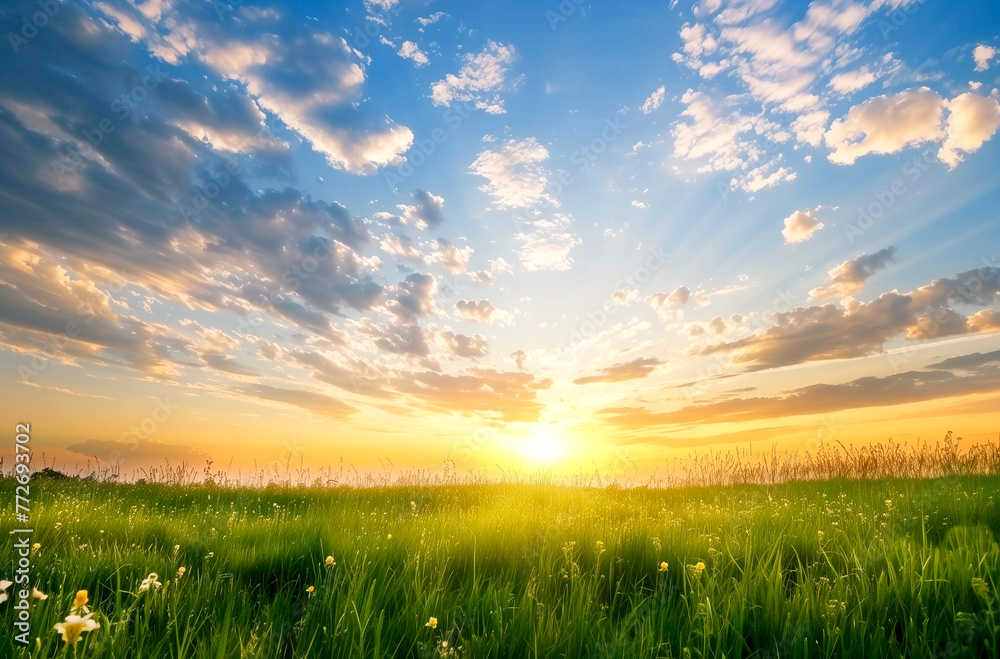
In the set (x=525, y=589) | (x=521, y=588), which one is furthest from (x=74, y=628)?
(x=521, y=588)

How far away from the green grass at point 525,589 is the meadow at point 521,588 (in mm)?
18

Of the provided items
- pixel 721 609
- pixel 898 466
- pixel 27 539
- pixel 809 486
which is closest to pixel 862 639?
pixel 721 609

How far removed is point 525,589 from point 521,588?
31 centimetres

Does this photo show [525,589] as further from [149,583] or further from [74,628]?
[74,628]

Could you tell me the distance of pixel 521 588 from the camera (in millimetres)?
4004

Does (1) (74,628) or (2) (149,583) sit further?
(2) (149,583)

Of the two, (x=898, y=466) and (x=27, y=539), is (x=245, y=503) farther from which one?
(x=898, y=466)

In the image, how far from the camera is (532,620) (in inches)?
120

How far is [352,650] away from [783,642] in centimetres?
236

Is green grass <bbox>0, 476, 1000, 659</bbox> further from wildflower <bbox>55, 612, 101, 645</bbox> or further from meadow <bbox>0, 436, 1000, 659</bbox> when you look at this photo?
wildflower <bbox>55, 612, 101, 645</bbox>

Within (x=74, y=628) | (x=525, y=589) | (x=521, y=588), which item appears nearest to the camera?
(x=74, y=628)

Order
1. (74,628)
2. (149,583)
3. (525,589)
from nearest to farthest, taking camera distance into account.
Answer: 1. (74,628)
2. (149,583)
3. (525,589)

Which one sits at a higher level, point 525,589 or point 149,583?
point 149,583

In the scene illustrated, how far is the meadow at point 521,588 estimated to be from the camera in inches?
112
